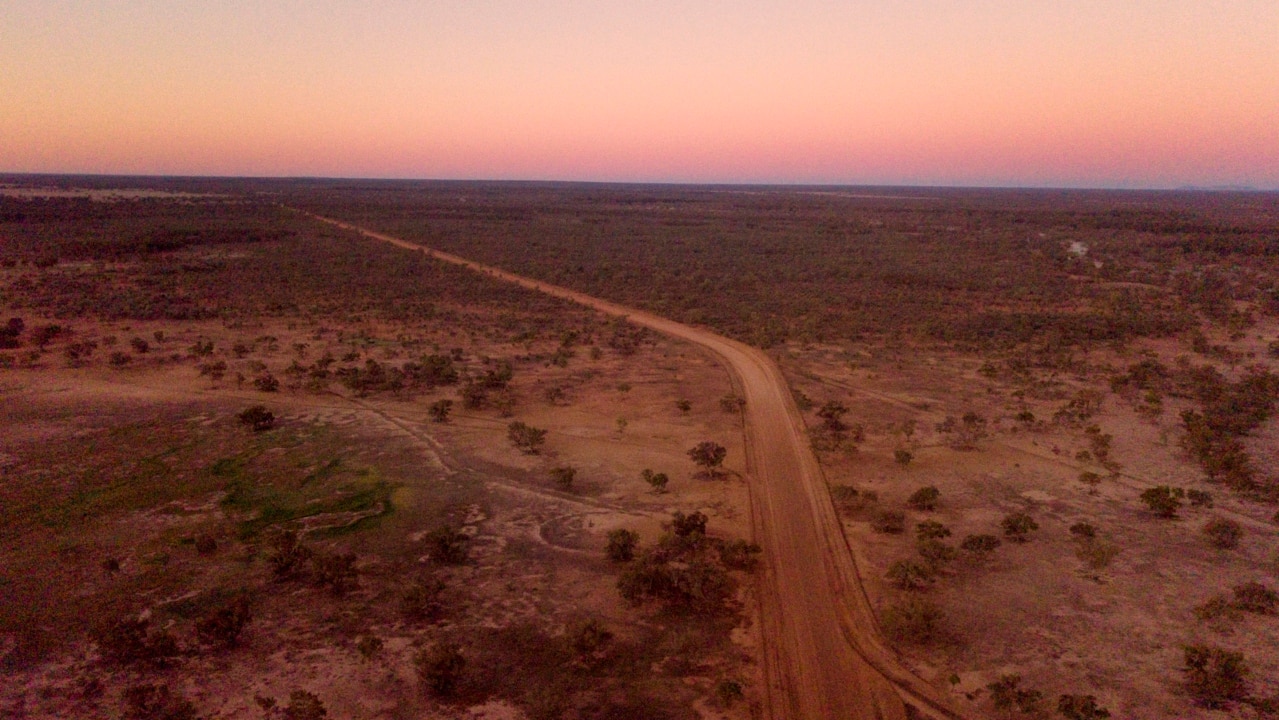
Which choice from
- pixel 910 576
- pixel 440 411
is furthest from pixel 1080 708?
pixel 440 411

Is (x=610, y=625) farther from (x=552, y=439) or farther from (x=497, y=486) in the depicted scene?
(x=552, y=439)

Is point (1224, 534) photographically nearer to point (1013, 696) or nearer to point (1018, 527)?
point (1018, 527)

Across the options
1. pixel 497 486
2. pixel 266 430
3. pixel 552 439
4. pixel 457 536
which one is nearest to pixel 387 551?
pixel 457 536

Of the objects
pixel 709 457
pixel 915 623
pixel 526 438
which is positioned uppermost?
pixel 709 457

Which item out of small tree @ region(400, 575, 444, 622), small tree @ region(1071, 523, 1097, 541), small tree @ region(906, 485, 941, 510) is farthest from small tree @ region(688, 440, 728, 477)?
small tree @ region(1071, 523, 1097, 541)

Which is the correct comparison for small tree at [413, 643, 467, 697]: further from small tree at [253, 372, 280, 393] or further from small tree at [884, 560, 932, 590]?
small tree at [253, 372, 280, 393]

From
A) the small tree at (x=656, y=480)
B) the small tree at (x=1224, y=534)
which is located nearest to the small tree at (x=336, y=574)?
the small tree at (x=656, y=480)
